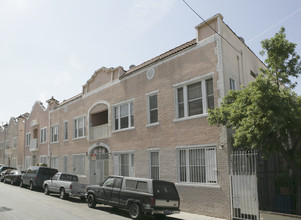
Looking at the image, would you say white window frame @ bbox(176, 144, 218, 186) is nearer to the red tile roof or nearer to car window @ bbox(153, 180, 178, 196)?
car window @ bbox(153, 180, 178, 196)

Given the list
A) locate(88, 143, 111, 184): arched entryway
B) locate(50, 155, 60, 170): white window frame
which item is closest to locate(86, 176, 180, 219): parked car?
locate(88, 143, 111, 184): arched entryway

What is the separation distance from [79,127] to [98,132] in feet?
11.0

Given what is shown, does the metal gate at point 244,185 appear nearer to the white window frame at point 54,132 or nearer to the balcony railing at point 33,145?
the white window frame at point 54,132

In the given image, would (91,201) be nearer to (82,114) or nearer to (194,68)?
(194,68)

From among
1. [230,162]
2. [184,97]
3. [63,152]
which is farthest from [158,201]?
[63,152]

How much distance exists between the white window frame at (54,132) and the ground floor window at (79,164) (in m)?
4.25

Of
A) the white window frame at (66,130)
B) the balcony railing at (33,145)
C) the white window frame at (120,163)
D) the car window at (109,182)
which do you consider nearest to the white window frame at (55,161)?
the white window frame at (66,130)

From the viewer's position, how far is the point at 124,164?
17.5 meters

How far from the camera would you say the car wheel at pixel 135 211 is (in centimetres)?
1074

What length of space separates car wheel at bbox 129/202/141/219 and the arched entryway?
307 inches

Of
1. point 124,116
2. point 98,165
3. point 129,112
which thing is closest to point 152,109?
point 129,112

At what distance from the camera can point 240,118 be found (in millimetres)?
9500

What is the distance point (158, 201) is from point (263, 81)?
561 cm

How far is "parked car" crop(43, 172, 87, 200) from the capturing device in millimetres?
15909
